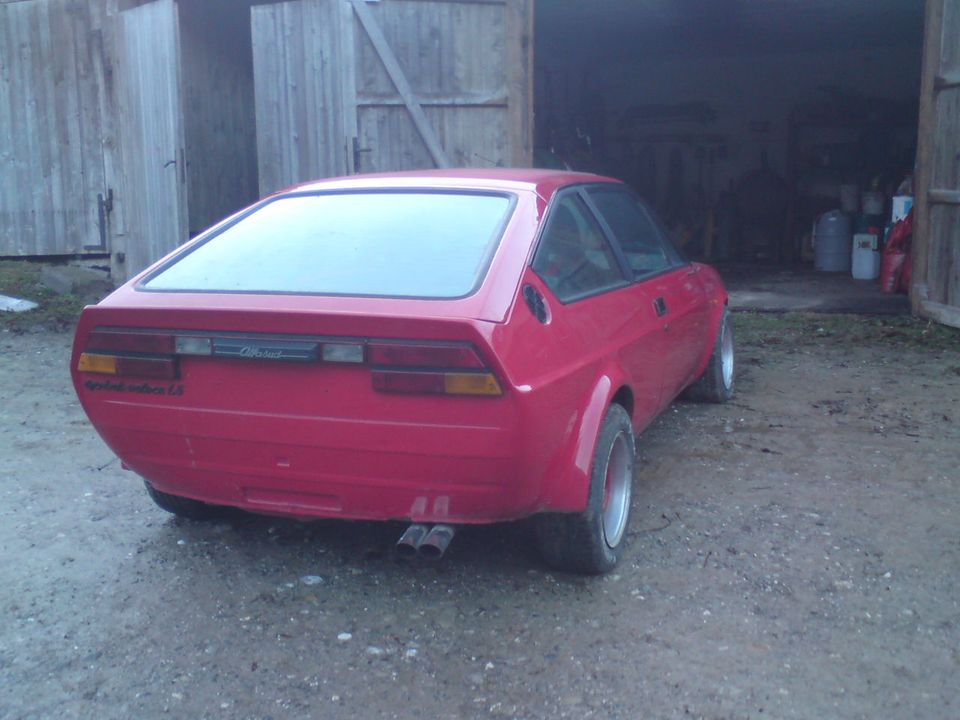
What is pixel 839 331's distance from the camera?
28.3 ft

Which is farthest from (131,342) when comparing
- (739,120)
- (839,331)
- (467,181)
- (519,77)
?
(739,120)

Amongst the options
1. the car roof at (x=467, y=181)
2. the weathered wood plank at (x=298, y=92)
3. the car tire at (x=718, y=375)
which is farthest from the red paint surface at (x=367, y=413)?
the weathered wood plank at (x=298, y=92)

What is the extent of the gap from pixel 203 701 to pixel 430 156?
698cm

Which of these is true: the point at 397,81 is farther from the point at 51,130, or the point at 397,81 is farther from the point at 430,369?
the point at 430,369

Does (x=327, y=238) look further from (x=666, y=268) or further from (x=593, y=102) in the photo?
(x=593, y=102)

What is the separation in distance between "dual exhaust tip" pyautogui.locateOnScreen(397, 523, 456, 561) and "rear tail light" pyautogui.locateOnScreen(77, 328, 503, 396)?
1.71ft

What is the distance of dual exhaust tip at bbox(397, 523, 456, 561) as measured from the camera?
3.35 m

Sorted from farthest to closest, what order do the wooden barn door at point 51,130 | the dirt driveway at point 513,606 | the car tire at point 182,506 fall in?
the wooden barn door at point 51,130
the car tire at point 182,506
the dirt driveway at point 513,606

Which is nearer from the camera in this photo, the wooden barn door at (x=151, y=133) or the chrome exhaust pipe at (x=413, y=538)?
the chrome exhaust pipe at (x=413, y=538)

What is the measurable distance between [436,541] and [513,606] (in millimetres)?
396

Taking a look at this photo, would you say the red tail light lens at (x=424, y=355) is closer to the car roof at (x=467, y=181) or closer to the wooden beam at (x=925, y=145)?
the car roof at (x=467, y=181)

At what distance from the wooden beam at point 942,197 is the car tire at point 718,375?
3.35 m

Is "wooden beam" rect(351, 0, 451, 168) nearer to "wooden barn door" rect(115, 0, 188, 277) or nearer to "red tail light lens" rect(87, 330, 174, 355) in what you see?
"wooden barn door" rect(115, 0, 188, 277)

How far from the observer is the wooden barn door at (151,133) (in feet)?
30.7
